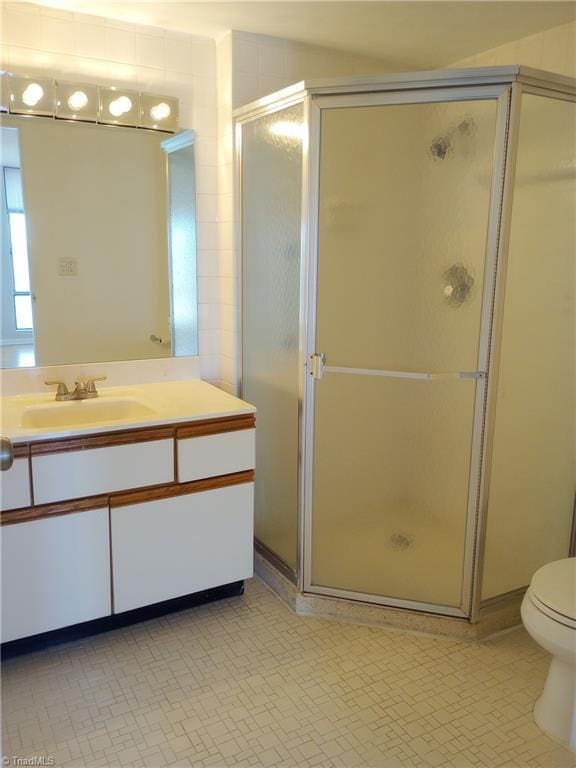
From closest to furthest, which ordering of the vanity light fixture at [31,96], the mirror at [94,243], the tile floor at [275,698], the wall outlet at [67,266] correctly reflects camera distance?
the tile floor at [275,698], the vanity light fixture at [31,96], the mirror at [94,243], the wall outlet at [67,266]

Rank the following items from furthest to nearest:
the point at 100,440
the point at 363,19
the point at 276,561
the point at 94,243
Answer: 1. the point at 276,561
2. the point at 94,243
3. the point at 363,19
4. the point at 100,440

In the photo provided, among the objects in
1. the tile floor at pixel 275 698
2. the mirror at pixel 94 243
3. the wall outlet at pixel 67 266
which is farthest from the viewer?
the wall outlet at pixel 67 266

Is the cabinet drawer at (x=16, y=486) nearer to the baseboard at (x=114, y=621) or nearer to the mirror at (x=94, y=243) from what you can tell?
the baseboard at (x=114, y=621)

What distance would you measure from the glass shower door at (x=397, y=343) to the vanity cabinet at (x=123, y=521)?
35 cm

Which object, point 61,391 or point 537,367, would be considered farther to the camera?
point 61,391

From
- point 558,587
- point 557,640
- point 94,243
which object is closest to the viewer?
point 557,640

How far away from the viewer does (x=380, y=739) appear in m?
1.75

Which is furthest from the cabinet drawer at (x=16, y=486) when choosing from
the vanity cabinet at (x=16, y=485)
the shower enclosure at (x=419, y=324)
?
the shower enclosure at (x=419, y=324)

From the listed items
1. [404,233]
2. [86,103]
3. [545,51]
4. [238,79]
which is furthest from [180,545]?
[545,51]

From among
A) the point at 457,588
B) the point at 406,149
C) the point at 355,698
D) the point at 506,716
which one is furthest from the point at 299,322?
A: the point at 506,716

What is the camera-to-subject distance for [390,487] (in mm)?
2330

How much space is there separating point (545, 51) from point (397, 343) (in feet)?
4.65

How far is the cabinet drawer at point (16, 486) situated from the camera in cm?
187

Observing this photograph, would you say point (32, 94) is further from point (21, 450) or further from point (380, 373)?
point (380, 373)
